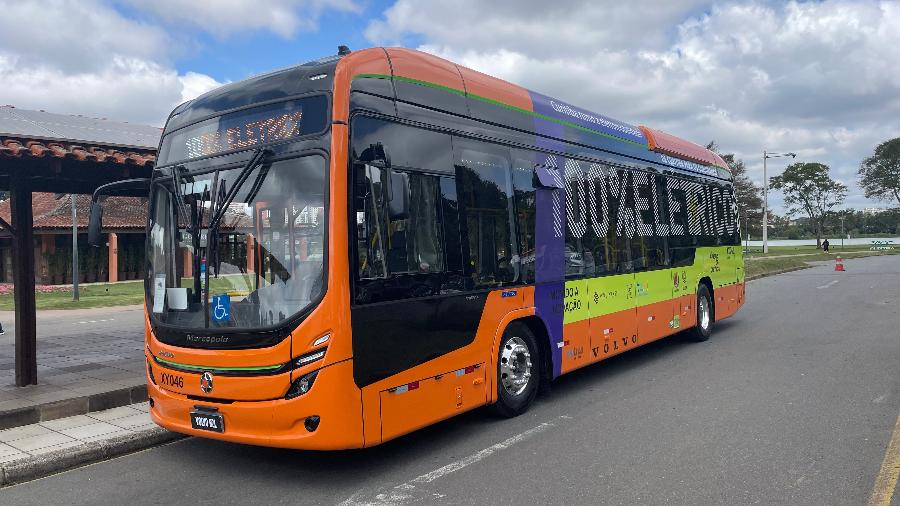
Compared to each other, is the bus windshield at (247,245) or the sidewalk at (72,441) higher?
the bus windshield at (247,245)

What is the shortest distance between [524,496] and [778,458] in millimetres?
2150

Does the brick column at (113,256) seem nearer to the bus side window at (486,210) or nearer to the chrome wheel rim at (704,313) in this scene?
the chrome wheel rim at (704,313)

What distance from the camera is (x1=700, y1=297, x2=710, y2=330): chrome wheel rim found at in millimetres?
11500

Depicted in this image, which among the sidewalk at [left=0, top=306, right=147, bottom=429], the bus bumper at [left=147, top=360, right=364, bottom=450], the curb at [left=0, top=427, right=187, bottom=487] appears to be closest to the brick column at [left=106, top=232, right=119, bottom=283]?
the sidewalk at [left=0, top=306, right=147, bottom=429]

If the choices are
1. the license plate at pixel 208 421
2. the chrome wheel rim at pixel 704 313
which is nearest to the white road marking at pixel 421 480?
the license plate at pixel 208 421

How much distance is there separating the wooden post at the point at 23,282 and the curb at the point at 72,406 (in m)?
1.32

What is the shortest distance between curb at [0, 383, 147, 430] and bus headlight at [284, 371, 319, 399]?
3679 millimetres

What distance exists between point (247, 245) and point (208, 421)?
1340mm

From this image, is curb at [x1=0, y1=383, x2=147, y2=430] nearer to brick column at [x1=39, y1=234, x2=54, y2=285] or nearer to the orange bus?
the orange bus

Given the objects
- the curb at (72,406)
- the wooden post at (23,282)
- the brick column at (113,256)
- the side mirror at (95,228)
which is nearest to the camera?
the side mirror at (95,228)

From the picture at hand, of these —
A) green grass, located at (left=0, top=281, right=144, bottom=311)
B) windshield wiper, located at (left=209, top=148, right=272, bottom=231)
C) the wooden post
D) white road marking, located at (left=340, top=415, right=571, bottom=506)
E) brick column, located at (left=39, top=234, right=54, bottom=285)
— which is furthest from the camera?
brick column, located at (left=39, top=234, right=54, bottom=285)

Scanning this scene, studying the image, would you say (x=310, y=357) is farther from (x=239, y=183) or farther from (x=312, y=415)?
(x=239, y=183)

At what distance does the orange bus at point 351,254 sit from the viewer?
4.79 meters

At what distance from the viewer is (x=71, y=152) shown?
7.67 metres
